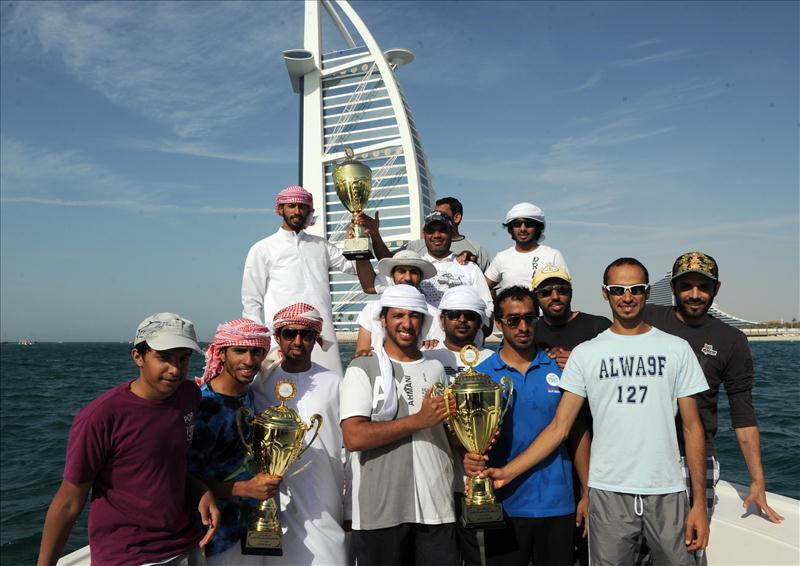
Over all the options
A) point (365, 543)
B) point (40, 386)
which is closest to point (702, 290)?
point (365, 543)

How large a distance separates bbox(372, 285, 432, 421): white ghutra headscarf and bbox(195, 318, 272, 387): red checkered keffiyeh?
1.71 ft

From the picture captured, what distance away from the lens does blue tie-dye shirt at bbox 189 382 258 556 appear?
2656mm

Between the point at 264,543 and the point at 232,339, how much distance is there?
88 centimetres

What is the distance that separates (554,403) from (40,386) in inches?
1229

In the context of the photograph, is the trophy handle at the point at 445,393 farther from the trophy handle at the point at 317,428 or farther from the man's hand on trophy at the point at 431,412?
the trophy handle at the point at 317,428

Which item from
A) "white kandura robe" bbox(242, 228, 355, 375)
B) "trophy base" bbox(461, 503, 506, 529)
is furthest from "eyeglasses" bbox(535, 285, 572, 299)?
"white kandura robe" bbox(242, 228, 355, 375)

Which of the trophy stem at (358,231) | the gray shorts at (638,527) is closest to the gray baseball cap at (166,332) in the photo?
the gray shorts at (638,527)

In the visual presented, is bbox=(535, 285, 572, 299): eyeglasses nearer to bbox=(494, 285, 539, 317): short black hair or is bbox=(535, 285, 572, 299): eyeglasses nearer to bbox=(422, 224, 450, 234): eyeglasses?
bbox=(494, 285, 539, 317): short black hair

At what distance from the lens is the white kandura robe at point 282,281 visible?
4.07 metres

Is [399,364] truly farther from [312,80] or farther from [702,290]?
[312,80]

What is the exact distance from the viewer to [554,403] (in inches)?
113

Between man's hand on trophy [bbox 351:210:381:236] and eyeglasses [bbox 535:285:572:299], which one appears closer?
eyeglasses [bbox 535:285:572:299]

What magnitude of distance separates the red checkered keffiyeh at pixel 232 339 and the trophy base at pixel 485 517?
116 cm

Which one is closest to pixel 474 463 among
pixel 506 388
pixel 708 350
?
pixel 506 388
